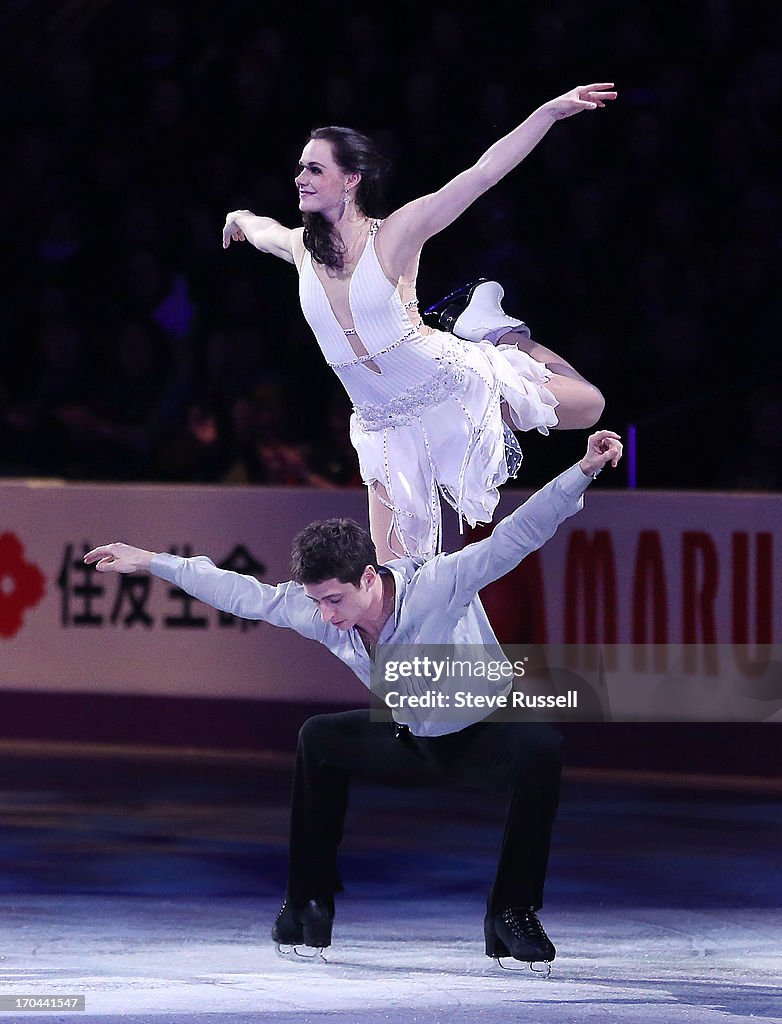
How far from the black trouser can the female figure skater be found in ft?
2.21

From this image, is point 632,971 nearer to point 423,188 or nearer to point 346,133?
point 346,133

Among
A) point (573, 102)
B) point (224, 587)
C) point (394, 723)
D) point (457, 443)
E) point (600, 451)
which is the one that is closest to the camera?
point (600, 451)

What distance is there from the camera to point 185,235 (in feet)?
33.4

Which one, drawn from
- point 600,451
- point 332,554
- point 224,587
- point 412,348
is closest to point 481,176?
point 412,348

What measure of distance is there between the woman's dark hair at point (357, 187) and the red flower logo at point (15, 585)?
12.0 feet

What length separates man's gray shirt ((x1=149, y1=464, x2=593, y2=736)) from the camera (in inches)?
201

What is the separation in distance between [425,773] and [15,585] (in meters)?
3.85

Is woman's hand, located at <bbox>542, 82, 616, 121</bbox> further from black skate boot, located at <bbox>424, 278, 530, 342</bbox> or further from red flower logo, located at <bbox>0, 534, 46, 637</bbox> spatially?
red flower logo, located at <bbox>0, 534, 46, 637</bbox>

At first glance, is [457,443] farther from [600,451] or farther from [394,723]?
[600,451]

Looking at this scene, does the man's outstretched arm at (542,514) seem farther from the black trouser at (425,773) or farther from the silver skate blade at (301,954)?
the silver skate blade at (301,954)

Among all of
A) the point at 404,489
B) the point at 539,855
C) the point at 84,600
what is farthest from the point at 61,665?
the point at 539,855

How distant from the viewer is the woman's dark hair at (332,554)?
4.98 metres

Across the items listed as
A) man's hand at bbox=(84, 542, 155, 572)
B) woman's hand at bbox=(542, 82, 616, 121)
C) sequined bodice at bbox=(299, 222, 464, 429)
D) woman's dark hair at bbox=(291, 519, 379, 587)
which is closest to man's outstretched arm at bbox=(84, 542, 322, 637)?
man's hand at bbox=(84, 542, 155, 572)

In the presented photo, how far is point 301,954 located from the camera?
5.39m
